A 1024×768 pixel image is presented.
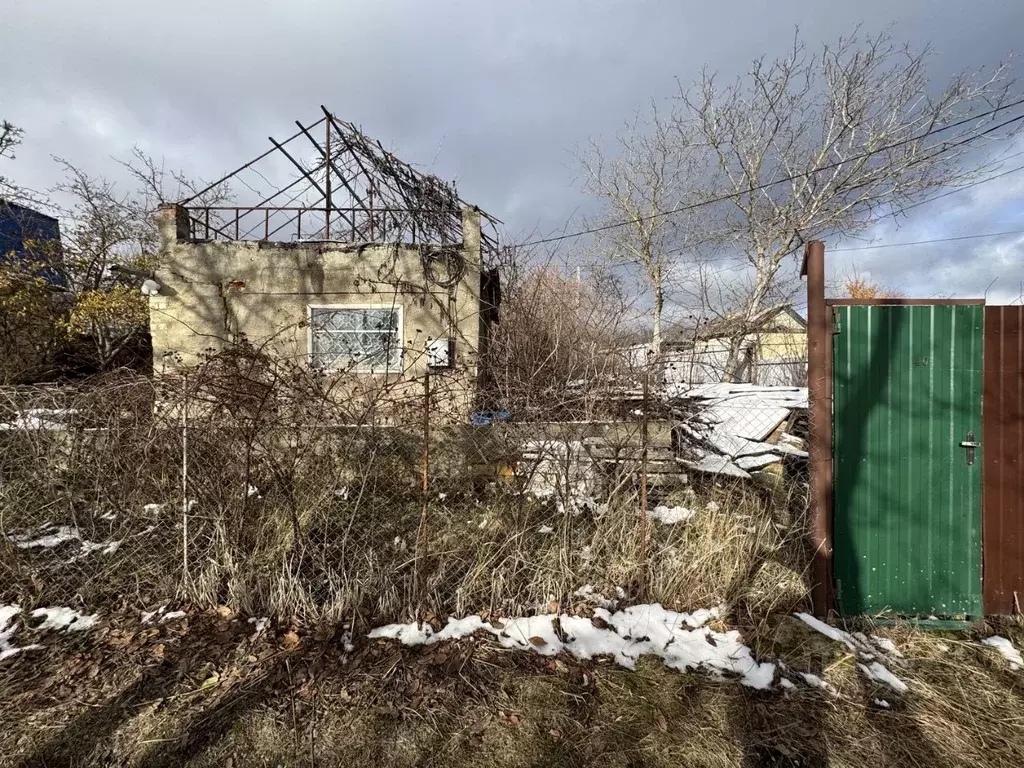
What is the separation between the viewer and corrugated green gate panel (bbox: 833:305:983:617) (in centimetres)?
297

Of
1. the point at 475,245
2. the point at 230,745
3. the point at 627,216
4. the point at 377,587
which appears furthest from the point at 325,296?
the point at 627,216

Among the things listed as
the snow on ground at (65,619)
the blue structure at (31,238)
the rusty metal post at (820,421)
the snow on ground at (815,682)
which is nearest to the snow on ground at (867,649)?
the rusty metal post at (820,421)

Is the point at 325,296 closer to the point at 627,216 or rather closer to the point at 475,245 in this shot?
the point at 475,245

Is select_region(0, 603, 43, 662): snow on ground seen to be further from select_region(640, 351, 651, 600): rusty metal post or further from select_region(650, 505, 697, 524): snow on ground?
select_region(650, 505, 697, 524): snow on ground

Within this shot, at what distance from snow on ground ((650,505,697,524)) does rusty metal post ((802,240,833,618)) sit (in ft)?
2.72

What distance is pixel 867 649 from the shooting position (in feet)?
9.11

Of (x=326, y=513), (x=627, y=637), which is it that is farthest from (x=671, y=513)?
(x=326, y=513)

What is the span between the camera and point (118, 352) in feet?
35.1

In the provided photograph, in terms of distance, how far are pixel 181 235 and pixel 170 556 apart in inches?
286

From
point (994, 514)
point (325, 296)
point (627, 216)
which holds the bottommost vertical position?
point (994, 514)

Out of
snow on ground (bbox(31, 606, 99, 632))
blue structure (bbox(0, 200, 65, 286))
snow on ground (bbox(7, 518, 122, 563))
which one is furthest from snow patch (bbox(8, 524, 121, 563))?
blue structure (bbox(0, 200, 65, 286))

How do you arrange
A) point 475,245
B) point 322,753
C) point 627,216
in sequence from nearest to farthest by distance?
1. point 322,753
2. point 475,245
3. point 627,216

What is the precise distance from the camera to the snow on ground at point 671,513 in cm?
355

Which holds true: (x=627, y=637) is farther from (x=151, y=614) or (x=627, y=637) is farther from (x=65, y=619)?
(x=65, y=619)
